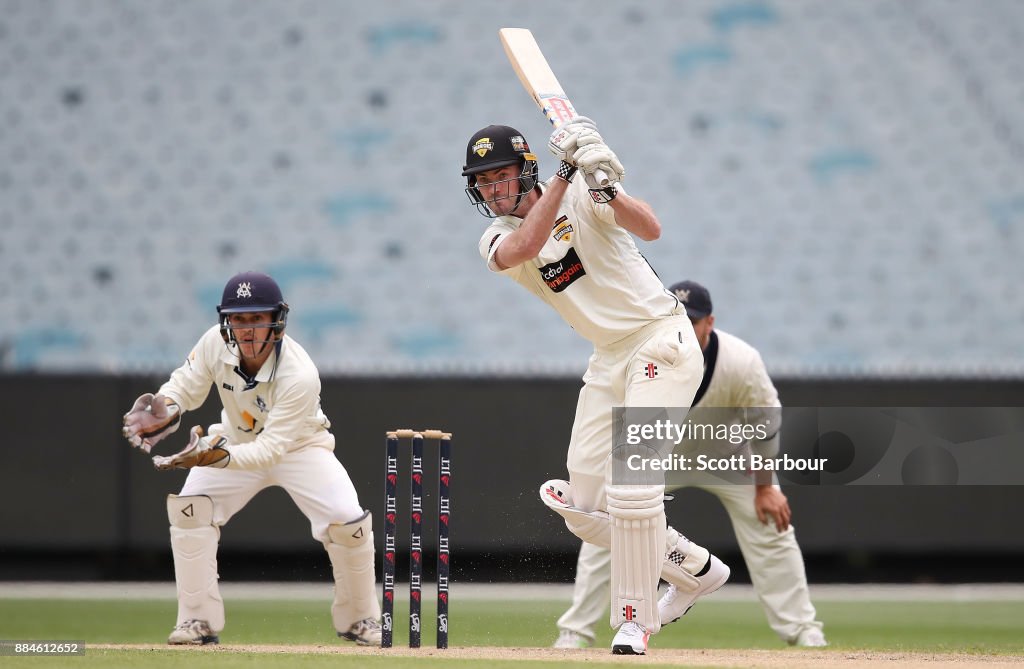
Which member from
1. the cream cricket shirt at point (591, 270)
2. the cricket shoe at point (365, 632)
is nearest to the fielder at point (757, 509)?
the cricket shoe at point (365, 632)

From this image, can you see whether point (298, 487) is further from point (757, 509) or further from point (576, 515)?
point (757, 509)

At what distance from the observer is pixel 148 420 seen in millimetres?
4266

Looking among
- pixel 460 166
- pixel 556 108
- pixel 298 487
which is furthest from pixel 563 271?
pixel 460 166

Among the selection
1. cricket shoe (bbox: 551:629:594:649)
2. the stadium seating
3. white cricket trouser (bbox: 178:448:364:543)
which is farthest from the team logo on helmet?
the stadium seating

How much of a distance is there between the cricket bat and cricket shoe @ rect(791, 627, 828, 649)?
231 centimetres

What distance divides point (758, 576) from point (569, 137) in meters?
2.35

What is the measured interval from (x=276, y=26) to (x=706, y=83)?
347cm

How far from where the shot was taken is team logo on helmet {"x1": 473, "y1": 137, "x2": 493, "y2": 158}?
148 inches

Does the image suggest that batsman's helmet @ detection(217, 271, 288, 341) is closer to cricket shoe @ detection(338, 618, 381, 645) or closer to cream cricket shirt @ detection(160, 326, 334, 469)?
cream cricket shirt @ detection(160, 326, 334, 469)

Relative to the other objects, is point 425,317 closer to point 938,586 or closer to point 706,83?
point 706,83

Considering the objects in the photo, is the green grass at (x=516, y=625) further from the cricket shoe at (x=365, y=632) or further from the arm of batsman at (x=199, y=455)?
the arm of batsman at (x=199, y=455)

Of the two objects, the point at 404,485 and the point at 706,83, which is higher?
the point at 706,83

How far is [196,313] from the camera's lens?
9.40 m

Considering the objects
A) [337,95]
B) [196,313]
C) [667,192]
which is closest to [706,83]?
[667,192]
